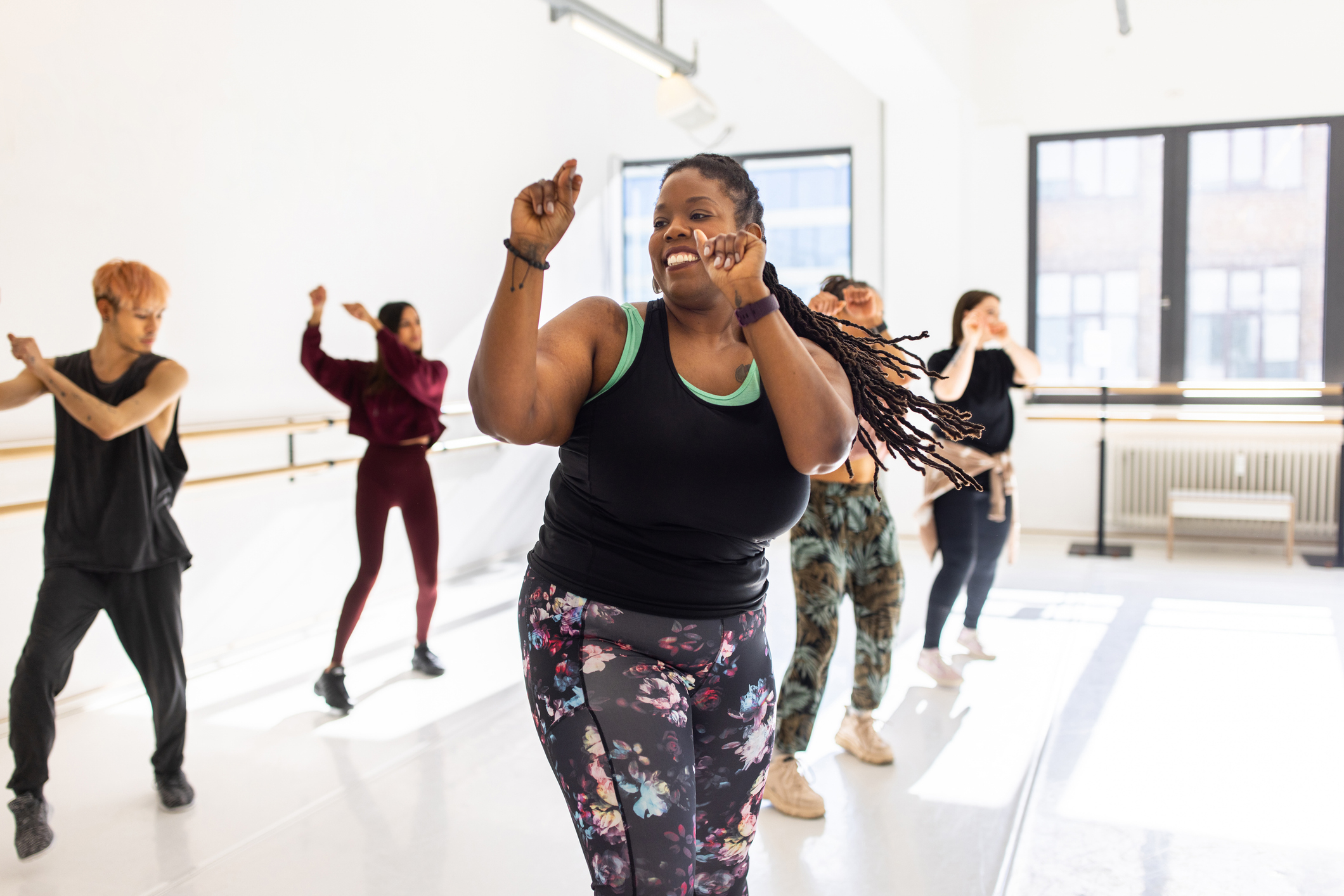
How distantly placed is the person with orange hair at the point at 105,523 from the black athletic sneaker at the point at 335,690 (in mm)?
796

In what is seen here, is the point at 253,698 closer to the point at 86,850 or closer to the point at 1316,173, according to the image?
the point at 86,850

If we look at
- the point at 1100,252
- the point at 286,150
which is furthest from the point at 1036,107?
the point at 286,150

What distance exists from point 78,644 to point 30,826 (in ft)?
1.47

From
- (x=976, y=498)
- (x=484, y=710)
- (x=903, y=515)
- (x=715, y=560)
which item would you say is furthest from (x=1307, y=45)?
(x=715, y=560)

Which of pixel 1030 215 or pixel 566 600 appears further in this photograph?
pixel 1030 215

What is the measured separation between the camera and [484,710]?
3.62 meters

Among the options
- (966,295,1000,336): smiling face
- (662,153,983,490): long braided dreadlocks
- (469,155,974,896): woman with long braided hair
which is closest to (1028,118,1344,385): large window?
(966,295,1000,336): smiling face

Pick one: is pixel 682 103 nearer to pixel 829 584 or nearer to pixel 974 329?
pixel 974 329

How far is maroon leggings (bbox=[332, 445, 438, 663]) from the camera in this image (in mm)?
3711

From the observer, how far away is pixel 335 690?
11.7 feet

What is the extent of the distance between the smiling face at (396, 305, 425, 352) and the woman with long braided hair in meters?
2.60

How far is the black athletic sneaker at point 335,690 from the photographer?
3.57 metres

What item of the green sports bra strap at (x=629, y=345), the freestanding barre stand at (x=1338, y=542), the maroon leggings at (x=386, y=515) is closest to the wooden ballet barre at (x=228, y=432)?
the maroon leggings at (x=386, y=515)

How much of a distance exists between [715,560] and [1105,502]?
19.7 feet
